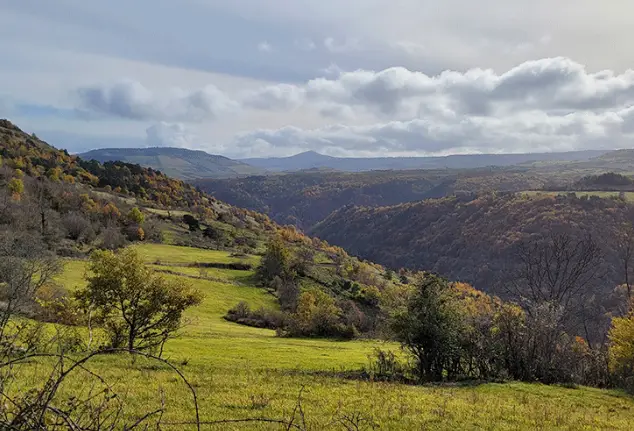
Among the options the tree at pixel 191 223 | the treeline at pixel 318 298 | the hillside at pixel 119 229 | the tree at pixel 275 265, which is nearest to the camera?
the treeline at pixel 318 298

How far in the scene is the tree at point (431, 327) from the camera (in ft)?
87.4

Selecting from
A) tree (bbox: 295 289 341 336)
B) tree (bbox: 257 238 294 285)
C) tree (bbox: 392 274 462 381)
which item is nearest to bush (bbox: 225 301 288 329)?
tree (bbox: 295 289 341 336)

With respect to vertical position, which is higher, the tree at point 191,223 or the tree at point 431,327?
the tree at point 431,327

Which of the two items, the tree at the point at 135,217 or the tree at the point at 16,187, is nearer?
the tree at the point at 16,187

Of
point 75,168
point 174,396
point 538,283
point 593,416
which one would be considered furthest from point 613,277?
point 75,168

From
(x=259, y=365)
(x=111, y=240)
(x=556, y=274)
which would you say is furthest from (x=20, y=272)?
(x=111, y=240)

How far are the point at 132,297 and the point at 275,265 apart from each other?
242 feet

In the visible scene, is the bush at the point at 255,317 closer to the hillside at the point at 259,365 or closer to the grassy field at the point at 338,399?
the hillside at the point at 259,365

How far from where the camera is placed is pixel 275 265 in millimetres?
98688

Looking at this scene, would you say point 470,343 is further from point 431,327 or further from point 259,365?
point 259,365

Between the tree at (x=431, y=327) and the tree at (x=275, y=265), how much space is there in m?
68.5

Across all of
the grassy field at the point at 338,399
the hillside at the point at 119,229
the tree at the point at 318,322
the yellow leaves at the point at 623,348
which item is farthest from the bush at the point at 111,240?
the yellow leaves at the point at 623,348

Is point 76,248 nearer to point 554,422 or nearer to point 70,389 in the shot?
point 70,389

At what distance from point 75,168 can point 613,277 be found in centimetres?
21138
